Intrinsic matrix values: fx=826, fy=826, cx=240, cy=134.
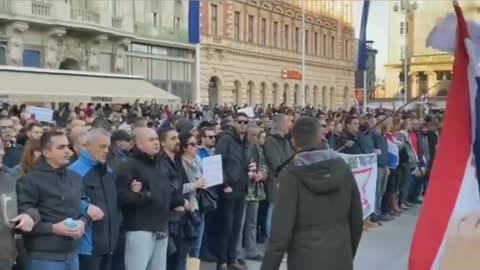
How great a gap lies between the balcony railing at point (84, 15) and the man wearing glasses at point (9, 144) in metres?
27.9

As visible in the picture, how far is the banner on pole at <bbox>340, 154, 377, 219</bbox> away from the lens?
422 inches

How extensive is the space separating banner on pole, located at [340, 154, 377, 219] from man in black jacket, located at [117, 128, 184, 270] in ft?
13.1

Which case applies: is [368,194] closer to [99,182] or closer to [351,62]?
[99,182]

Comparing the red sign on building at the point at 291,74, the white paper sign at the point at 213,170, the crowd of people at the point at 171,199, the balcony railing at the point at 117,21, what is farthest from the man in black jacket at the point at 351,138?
the red sign on building at the point at 291,74

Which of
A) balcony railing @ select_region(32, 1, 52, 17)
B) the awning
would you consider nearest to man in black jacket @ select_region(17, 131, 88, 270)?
the awning

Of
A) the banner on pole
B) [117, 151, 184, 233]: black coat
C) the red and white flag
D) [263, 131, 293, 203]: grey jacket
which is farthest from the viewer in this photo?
the banner on pole

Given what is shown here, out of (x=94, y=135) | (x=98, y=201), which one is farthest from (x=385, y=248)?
(x=94, y=135)

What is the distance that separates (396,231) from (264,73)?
155 ft

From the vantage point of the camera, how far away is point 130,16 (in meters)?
40.5

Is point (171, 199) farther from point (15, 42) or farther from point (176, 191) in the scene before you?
point (15, 42)

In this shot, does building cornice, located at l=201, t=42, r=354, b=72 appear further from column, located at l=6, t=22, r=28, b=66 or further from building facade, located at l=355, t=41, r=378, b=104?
column, located at l=6, t=22, r=28, b=66

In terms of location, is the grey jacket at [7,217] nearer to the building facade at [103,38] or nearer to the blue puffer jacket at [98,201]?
the blue puffer jacket at [98,201]

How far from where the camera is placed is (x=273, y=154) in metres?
10.3

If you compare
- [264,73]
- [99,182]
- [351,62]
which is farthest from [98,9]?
[351,62]
